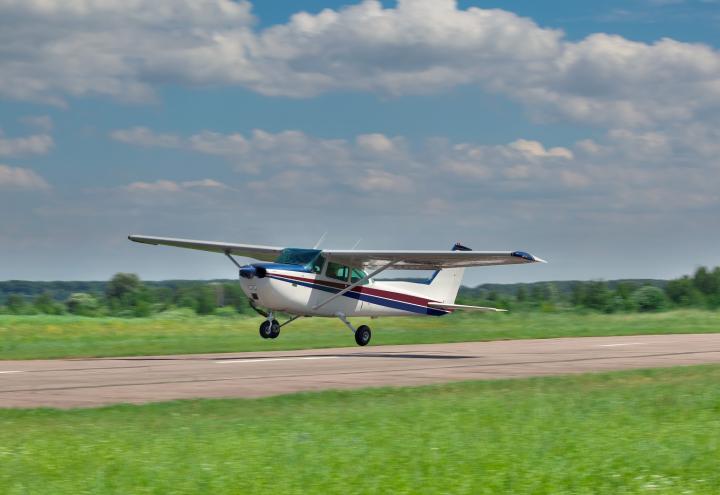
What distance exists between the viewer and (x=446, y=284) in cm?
3672

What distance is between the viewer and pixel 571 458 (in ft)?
31.9

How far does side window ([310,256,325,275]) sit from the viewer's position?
3191cm

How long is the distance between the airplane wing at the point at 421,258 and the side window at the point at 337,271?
0.16m

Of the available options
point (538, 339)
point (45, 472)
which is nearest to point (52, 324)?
Result: point (538, 339)

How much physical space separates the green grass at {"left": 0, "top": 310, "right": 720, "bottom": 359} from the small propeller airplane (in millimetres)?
1030

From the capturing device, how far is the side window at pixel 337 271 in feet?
107

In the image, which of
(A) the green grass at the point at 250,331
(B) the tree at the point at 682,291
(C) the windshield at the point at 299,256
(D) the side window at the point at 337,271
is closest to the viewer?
(A) the green grass at the point at 250,331

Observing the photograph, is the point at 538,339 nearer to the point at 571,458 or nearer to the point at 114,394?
the point at 114,394

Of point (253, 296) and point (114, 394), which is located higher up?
point (253, 296)

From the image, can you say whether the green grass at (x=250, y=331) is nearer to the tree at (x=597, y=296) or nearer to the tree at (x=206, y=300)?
the tree at (x=206, y=300)

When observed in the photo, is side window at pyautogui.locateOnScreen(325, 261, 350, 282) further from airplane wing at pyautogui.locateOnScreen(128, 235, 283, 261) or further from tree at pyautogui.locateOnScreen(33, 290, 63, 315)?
tree at pyautogui.locateOnScreen(33, 290, 63, 315)

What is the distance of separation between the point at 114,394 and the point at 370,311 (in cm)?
1845

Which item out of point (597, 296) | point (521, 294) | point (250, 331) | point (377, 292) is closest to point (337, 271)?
point (377, 292)

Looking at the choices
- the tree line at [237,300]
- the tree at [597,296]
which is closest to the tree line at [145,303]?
the tree line at [237,300]
